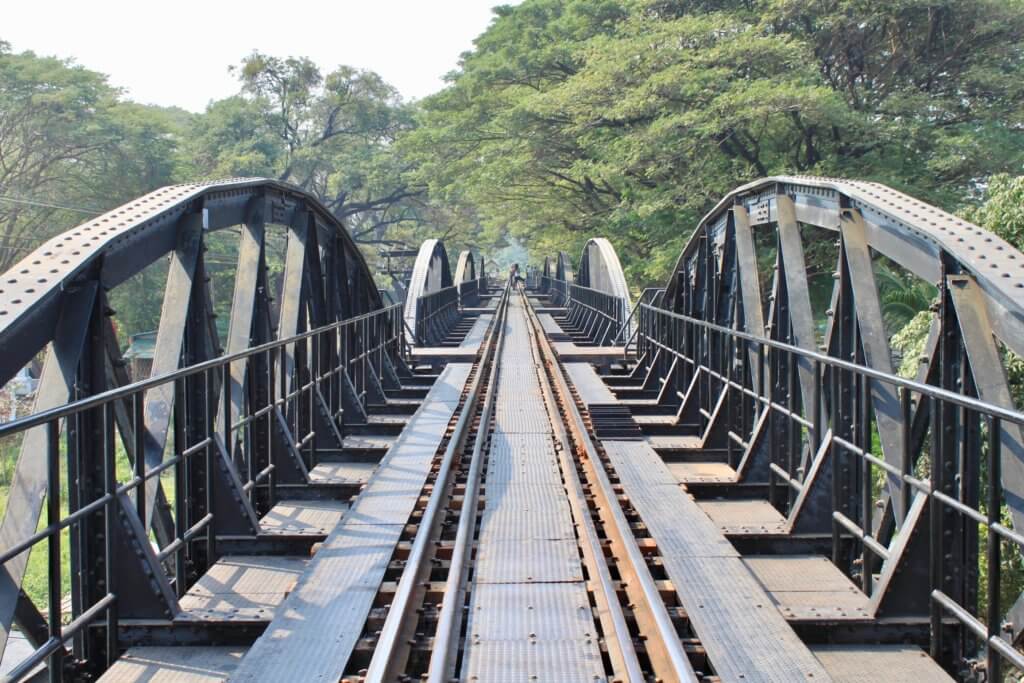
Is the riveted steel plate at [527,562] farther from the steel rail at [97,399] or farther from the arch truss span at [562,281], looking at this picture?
the arch truss span at [562,281]

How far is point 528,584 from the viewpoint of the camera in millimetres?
4641

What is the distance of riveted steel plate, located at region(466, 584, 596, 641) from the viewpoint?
13.3 ft

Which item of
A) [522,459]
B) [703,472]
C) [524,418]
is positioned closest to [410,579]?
[522,459]

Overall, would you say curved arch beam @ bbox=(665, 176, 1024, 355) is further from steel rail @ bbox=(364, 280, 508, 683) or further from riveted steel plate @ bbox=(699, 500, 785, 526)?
steel rail @ bbox=(364, 280, 508, 683)

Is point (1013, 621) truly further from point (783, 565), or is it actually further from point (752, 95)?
point (752, 95)

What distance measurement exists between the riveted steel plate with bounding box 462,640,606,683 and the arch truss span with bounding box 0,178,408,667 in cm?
162

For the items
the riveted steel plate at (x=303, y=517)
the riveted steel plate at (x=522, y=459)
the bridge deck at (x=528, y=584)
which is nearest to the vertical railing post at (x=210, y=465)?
the riveted steel plate at (x=303, y=517)

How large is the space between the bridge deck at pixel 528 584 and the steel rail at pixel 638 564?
0.89ft

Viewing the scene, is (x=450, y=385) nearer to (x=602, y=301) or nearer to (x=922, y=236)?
(x=922, y=236)

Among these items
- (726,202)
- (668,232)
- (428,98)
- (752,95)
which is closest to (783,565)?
(726,202)

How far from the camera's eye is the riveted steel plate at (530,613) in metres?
4.04

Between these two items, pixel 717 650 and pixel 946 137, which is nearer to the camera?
pixel 717 650

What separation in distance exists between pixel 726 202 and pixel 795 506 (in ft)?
12.2

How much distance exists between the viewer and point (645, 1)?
84.3 ft
